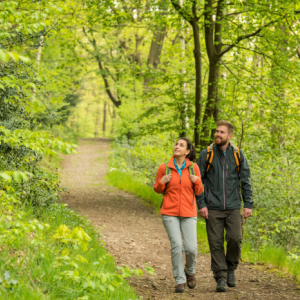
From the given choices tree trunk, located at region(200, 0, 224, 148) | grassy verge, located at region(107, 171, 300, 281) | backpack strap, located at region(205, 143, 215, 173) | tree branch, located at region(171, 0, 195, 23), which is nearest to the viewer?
backpack strap, located at region(205, 143, 215, 173)

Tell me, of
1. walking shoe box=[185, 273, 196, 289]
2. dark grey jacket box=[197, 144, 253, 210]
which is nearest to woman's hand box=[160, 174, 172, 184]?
dark grey jacket box=[197, 144, 253, 210]

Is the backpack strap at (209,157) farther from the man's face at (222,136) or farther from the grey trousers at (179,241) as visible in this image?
the grey trousers at (179,241)

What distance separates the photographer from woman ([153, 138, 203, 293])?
469cm

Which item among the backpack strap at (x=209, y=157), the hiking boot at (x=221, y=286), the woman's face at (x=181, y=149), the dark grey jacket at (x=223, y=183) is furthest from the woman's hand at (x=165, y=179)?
the hiking boot at (x=221, y=286)

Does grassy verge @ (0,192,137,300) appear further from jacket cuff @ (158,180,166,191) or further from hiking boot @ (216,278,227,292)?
hiking boot @ (216,278,227,292)

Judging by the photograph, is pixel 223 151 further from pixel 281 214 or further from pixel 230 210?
pixel 281 214

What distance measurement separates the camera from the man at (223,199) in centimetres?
504

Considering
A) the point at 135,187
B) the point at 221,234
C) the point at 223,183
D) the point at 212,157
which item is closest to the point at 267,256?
the point at 221,234

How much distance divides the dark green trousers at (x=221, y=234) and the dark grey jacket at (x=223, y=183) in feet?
0.36

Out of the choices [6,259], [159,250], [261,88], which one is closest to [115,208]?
[159,250]

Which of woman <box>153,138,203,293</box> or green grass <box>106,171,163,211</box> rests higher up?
woman <box>153,138,203,293</box>

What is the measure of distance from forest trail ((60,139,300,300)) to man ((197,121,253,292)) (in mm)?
447

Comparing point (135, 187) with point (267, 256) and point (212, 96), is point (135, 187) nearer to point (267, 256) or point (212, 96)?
point (212, 96)

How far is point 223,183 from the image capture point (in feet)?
16.6
